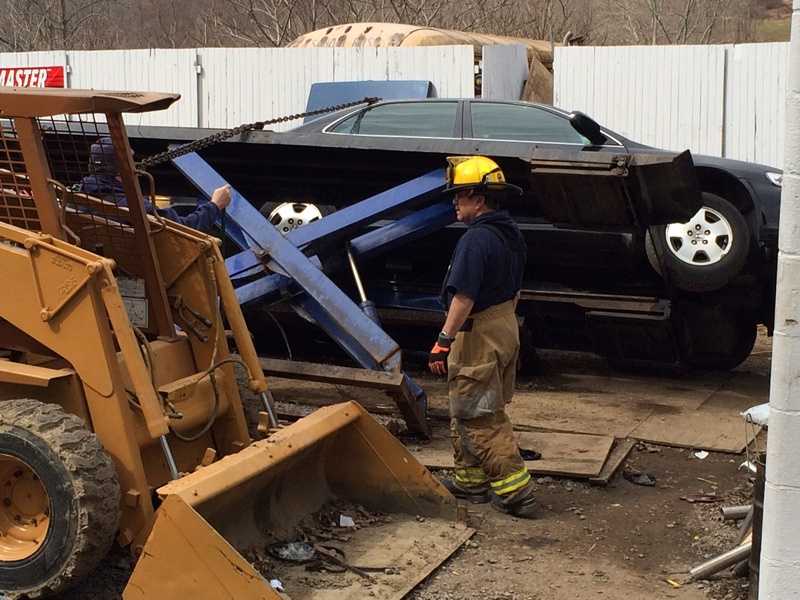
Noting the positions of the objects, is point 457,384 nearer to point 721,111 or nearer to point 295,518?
point 295,518

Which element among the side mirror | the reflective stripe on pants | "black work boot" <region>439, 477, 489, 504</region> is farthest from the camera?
the side mirror

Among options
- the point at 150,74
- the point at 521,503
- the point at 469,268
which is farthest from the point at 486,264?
the point at 150,74

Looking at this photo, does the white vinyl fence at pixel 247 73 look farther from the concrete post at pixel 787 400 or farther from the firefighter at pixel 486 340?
the concrete post at pixel 787 400

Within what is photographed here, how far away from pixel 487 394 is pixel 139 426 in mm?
1846

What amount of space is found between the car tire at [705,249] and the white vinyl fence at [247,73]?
10592 mm

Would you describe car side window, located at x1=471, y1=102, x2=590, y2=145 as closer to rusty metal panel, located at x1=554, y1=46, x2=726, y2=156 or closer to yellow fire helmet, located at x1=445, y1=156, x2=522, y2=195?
yellow fire helmet, located at x1=445, y1=156, x2=522, y2=195

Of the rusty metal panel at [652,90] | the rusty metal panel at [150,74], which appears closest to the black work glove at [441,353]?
the rusty metal panel at [652,90]

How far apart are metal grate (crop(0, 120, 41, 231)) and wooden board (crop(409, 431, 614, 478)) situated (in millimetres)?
2773

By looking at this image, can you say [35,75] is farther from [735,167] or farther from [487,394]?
[487,394]

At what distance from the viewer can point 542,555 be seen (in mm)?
5527

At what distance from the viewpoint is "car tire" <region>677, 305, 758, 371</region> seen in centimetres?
901

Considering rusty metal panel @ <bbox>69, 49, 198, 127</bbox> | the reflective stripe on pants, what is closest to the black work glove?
the reflective stripe on pants

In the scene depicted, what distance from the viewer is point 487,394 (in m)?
6.00

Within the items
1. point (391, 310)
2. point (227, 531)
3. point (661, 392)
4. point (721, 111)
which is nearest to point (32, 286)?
point (227, 531)
